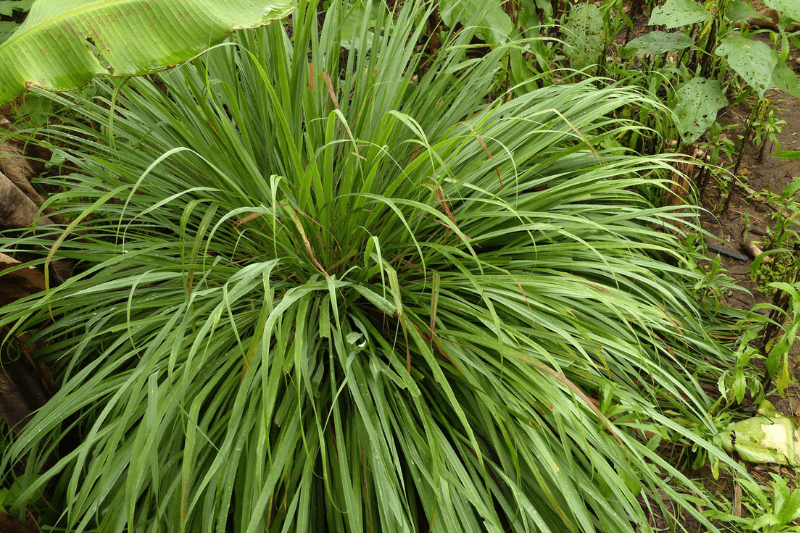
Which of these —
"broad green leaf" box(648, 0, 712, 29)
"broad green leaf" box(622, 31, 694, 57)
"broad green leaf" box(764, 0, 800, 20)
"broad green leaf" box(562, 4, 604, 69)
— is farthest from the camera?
"broad green leaf" box(562, 4, 604, 69)

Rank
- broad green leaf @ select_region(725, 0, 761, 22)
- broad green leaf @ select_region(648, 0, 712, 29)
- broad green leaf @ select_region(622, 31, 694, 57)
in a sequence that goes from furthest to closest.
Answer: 1. broad green leaf @ select_region(622, 31, 694, 57)
2. broad green leaf @ select_region(725, 0, 761, 22)
3. broad green leaf @ select_region(648, 0, 712, 29)

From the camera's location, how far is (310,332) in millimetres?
1439

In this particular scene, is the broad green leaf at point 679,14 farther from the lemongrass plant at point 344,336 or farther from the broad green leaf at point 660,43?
the lemongrass plant at point 344,336

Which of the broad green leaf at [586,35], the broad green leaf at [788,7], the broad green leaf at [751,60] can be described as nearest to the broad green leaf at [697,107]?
the broad green leaf at [751,60]

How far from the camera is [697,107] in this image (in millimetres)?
2125

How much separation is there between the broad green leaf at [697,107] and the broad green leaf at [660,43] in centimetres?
19

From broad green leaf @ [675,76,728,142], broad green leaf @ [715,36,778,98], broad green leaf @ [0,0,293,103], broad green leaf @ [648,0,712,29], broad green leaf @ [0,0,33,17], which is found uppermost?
broad green leaf @ [0,0,33,17]

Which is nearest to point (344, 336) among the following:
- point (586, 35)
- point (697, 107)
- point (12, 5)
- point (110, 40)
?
point (110, 40)

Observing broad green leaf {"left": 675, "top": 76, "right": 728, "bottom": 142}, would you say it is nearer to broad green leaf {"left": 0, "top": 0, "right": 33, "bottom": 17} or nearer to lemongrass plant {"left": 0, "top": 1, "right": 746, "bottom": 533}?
lemongrass plant {"left": 0, "top": 1, "right": 746, "bottom": 533}

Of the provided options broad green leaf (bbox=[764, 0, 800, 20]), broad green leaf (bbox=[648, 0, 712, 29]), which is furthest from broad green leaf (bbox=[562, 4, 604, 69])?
broad green leaf (bbox=[764, 0, 800, 20])

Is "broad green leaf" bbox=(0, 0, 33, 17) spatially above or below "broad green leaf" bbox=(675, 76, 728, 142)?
above

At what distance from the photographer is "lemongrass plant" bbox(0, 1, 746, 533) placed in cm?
122

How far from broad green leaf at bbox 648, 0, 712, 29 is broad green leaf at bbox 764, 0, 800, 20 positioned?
0.18m

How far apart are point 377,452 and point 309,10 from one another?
106cm
